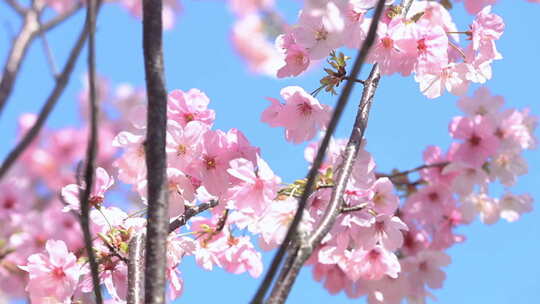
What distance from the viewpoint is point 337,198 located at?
132cm

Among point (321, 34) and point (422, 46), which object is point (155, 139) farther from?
point (422, 46)

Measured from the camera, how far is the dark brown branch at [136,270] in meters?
1.38

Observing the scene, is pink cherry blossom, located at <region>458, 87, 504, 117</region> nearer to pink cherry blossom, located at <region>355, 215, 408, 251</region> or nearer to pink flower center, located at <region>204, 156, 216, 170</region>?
pink cherry blossom, located at <region>355, 215, 408, 251</region>

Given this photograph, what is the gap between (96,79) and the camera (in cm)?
91

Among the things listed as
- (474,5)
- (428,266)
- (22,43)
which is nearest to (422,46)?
(474,5)

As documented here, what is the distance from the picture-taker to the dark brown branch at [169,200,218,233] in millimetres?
1670

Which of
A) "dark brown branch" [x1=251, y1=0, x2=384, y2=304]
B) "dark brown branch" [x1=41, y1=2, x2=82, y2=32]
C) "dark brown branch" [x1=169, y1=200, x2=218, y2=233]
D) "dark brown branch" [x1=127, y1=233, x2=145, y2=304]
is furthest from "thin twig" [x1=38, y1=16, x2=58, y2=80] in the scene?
"dark brown branch" [x1=169, y1=200, x2=218, y2=233]

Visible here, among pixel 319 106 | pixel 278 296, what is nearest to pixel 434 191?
pixel 319 106

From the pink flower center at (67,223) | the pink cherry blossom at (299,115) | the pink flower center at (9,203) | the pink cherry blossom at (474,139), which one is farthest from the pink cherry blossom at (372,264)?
the pink flower center at (9,203)


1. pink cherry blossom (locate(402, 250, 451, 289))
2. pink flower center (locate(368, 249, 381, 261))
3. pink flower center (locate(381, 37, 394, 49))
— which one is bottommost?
pink flower center (locate(368, 249, 381, 261))

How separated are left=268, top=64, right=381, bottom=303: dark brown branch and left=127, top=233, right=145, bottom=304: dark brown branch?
411 mm

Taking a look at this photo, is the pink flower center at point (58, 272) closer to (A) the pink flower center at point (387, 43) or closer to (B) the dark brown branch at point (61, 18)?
(B) the dark brown branch at point (61, 18)

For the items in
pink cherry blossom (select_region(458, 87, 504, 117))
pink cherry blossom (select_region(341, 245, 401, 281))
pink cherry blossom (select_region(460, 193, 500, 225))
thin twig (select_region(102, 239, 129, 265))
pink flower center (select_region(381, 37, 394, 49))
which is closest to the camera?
thin twig (select_region(102, 239, 129, 265))

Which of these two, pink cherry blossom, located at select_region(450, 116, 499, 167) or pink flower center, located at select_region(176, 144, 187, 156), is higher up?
pink cherry blossom, located at select_region(450, 116, 499, 167)
